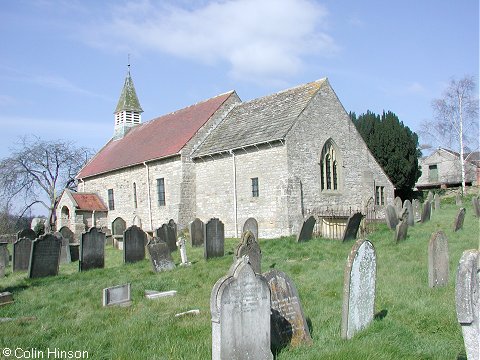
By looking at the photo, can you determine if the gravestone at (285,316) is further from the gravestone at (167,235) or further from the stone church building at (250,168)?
the stone church building at (250,168)

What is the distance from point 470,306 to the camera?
392cm

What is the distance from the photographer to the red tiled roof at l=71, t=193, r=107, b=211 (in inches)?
1181

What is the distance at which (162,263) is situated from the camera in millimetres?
12336

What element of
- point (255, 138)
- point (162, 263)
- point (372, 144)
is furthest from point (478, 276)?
point (372, 144)

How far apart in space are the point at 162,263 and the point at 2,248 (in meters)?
6.84

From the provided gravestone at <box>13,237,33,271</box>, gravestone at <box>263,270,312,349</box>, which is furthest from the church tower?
gravestone at <box>263,270,312,349</box>

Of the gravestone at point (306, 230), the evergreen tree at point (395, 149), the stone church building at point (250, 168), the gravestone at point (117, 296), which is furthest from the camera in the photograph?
the evergreen tree at point (395, 149)

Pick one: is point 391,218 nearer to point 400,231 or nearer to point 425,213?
point 425,213

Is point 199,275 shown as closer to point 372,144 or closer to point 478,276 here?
point 478,276

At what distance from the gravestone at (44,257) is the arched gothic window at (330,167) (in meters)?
12.8

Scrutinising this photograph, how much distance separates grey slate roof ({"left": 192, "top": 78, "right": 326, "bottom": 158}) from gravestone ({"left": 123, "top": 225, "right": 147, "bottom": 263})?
8.26 metres

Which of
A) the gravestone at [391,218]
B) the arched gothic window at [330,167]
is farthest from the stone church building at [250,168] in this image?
the gravestone at [391,218]

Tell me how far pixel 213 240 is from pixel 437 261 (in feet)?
22.6

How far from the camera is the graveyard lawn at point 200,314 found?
5.70 metres
